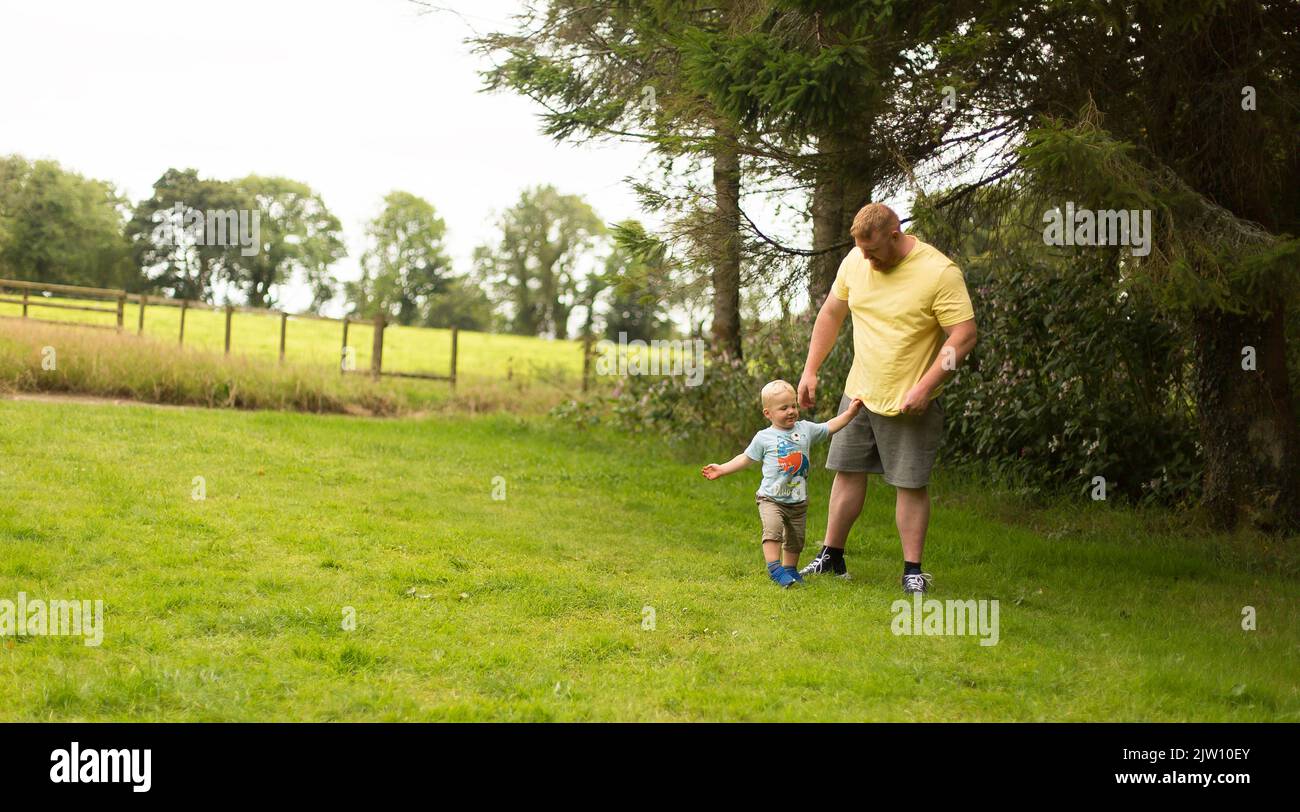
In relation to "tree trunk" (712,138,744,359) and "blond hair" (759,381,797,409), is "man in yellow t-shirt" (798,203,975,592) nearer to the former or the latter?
"blond hair" (759,381,797,409)

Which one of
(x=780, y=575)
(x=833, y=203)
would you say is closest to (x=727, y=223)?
(x=833, y=203)

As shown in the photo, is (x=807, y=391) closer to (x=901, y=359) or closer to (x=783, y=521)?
(x=901, y=359)

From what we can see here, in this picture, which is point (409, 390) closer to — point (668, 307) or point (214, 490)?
point (668, 307)

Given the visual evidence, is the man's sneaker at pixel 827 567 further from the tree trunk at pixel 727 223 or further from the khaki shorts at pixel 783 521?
the tree trunk at pixel 727 223

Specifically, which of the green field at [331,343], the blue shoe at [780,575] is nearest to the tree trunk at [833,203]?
the blue shoe at [780,575]

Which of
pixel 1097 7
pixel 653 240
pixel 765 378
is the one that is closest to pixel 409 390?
pixel 765 378

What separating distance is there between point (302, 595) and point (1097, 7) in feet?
19.2

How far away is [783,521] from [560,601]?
1419 millimetres

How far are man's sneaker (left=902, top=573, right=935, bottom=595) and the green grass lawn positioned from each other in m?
0.26

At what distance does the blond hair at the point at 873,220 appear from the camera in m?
6.03

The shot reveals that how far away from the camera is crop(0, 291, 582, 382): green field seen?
20.6 metres

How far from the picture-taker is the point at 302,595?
5.87 metres

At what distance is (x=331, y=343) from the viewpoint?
105ft

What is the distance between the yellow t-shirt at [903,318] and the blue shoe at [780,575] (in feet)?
3.58
